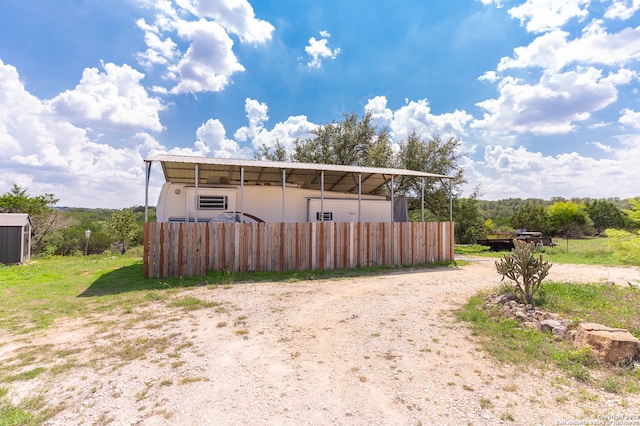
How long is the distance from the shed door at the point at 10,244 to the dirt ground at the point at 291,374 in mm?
16030

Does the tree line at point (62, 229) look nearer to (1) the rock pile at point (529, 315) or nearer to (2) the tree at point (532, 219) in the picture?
(1) the rock pile at point (529, 315)

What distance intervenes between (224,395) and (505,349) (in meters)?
3.59

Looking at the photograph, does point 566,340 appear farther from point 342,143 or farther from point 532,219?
point 532,219

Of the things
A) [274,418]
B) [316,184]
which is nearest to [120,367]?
[274,418]

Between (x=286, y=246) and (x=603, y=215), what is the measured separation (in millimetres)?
47304

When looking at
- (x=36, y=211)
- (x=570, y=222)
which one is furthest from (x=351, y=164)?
(x=570, y=222)

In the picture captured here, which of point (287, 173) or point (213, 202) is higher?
point (287, 173)

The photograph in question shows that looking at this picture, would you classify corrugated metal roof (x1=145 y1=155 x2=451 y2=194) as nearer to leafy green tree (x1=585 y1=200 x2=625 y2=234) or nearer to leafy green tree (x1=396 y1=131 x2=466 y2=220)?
leafy green tree (x1=396 y1=131 x2=466 y2=220)

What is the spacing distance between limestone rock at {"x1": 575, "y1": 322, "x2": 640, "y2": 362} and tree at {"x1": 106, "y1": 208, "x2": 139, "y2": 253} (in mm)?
29520

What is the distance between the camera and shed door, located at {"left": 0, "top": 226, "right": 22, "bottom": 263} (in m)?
16.6

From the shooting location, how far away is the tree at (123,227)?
26609mm

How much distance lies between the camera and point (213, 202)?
12289 millimetres

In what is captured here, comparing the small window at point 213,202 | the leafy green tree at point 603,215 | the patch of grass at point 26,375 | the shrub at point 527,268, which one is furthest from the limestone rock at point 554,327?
the leafy green tree at point 603,215

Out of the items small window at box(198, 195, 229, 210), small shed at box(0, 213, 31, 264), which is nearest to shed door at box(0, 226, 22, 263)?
small shed at box(0, 213, 31, 264)
